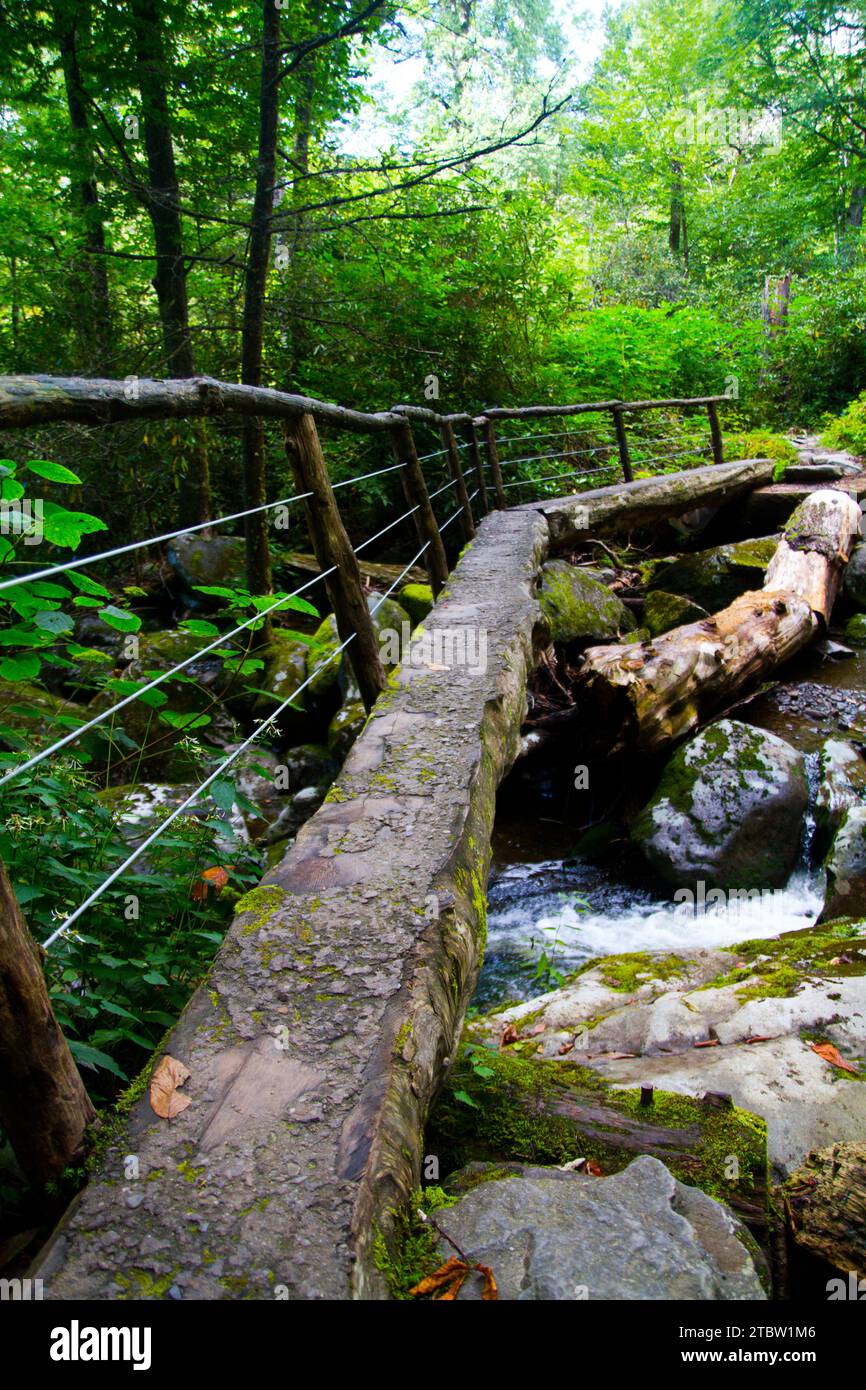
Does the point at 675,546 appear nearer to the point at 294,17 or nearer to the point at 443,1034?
the point at 294,17

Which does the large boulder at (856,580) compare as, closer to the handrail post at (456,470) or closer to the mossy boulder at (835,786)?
the mossy boulder at (835,786)

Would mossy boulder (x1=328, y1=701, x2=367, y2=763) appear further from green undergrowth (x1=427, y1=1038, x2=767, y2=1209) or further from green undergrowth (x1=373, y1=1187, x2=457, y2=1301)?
green undergrowth (x1=373, y1=1187, x2=457, y2=1301)

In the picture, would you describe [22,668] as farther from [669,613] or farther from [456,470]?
[669,613]

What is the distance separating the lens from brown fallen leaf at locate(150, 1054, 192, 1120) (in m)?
1.46

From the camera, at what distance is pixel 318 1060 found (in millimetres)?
1583

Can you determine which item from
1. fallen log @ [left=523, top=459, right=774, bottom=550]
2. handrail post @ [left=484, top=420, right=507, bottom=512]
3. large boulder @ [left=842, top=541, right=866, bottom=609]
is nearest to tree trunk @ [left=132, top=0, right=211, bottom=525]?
handrail post @ [left=484, top=420, right=507, bottom=512]

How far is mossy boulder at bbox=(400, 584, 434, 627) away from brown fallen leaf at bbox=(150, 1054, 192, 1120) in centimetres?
487

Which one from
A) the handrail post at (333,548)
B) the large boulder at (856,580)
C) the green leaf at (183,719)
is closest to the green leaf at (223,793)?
the green leaf at (183,719)

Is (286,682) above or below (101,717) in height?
below

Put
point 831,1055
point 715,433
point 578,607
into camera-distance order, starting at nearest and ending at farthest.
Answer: point 831,1055, point 578,607, point 715,433

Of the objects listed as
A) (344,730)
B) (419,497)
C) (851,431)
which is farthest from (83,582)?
(851,431)

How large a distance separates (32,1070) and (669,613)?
574 cm

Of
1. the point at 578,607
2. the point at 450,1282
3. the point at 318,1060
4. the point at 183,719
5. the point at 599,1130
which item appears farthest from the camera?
the point at 578,607

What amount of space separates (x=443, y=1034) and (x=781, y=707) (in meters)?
4.73
